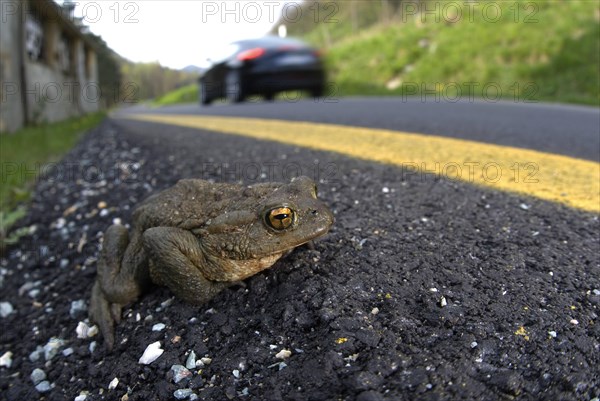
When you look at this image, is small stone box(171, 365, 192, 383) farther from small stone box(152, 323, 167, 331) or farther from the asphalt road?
the asphalt road

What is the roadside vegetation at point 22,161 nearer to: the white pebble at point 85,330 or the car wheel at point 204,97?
the white pebble at point 85,330

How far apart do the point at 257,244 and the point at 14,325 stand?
156 centimetres

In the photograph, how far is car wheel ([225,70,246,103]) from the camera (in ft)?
32.0

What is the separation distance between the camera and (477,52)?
35.6 ft

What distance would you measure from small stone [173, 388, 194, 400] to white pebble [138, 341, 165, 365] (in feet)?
0.75

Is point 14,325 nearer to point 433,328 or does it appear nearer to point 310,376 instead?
point 310,376

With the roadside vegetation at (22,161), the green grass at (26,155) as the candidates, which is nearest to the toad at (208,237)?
the roadside vegetation at (22,161)

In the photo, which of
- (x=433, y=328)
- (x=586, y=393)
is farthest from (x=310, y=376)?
(x=586, y=393)

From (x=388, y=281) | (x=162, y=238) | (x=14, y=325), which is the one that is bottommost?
(x=14, y=325)

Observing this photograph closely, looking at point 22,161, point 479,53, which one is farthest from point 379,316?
point 479,53

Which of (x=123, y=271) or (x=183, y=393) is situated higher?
(x=123, y=271)

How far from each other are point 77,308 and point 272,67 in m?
7.38

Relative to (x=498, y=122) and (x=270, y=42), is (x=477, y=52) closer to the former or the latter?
(x=270, y=42)

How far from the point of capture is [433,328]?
4.39ft
